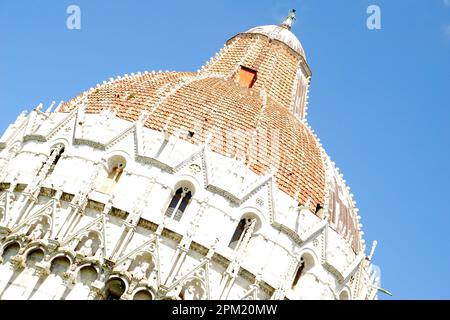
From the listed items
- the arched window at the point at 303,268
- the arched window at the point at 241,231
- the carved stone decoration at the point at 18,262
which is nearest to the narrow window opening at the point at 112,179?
the carved stone decoration at the point at 18,262

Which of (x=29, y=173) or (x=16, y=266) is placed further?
(x=29, y=173)

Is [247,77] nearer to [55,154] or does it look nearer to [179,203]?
[179,203]

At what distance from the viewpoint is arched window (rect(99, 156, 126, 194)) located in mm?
29422

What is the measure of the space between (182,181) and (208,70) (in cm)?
1456

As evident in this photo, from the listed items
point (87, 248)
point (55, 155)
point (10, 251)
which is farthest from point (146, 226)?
point (55, 155)

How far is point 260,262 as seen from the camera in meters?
28.3

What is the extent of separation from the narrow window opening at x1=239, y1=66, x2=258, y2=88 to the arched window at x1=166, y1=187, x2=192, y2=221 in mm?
12926

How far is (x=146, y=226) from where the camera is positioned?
90.7 feet

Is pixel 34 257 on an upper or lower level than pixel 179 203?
lower

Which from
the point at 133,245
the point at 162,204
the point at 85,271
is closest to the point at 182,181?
the point at 162,204

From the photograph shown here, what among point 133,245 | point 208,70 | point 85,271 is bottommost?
point 85,271

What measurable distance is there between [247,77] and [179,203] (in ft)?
48.9

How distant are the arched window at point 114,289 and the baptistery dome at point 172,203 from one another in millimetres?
65
